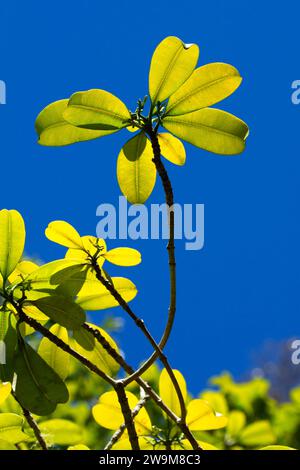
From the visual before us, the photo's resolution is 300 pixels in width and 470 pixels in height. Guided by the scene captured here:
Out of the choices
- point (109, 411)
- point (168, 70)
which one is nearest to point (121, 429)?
point (109, 411)

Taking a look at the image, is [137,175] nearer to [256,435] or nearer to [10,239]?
[10,239]

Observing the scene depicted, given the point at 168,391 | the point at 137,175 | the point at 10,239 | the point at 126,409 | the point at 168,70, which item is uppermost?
the point at 168,70

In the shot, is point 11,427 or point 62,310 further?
point 11,427

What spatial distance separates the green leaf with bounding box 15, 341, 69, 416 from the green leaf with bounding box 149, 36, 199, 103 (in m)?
0.59

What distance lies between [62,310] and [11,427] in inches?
14.4

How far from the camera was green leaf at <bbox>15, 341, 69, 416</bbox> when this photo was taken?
1.37m

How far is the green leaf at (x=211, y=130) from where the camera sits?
140 centimetres

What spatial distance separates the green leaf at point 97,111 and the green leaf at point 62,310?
36 centimetres

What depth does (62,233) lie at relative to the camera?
1.46 meters

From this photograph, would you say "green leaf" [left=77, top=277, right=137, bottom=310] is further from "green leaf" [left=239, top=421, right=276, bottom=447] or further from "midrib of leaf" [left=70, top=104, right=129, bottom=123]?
"green leaf" [left=239, top=421, right=276, bottom=447]

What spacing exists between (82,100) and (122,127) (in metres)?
0.11

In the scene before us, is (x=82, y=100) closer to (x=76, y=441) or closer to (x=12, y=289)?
(x=12, y=289)

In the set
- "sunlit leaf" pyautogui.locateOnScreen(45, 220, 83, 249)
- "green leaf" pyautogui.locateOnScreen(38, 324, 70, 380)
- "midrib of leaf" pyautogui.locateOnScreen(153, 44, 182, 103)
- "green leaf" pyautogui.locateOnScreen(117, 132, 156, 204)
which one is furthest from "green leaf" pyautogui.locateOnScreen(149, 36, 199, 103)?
"green leaf" pyautogui.locateOnScreen(38, 324, 70, 380)

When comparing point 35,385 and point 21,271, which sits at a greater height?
point 21,271
